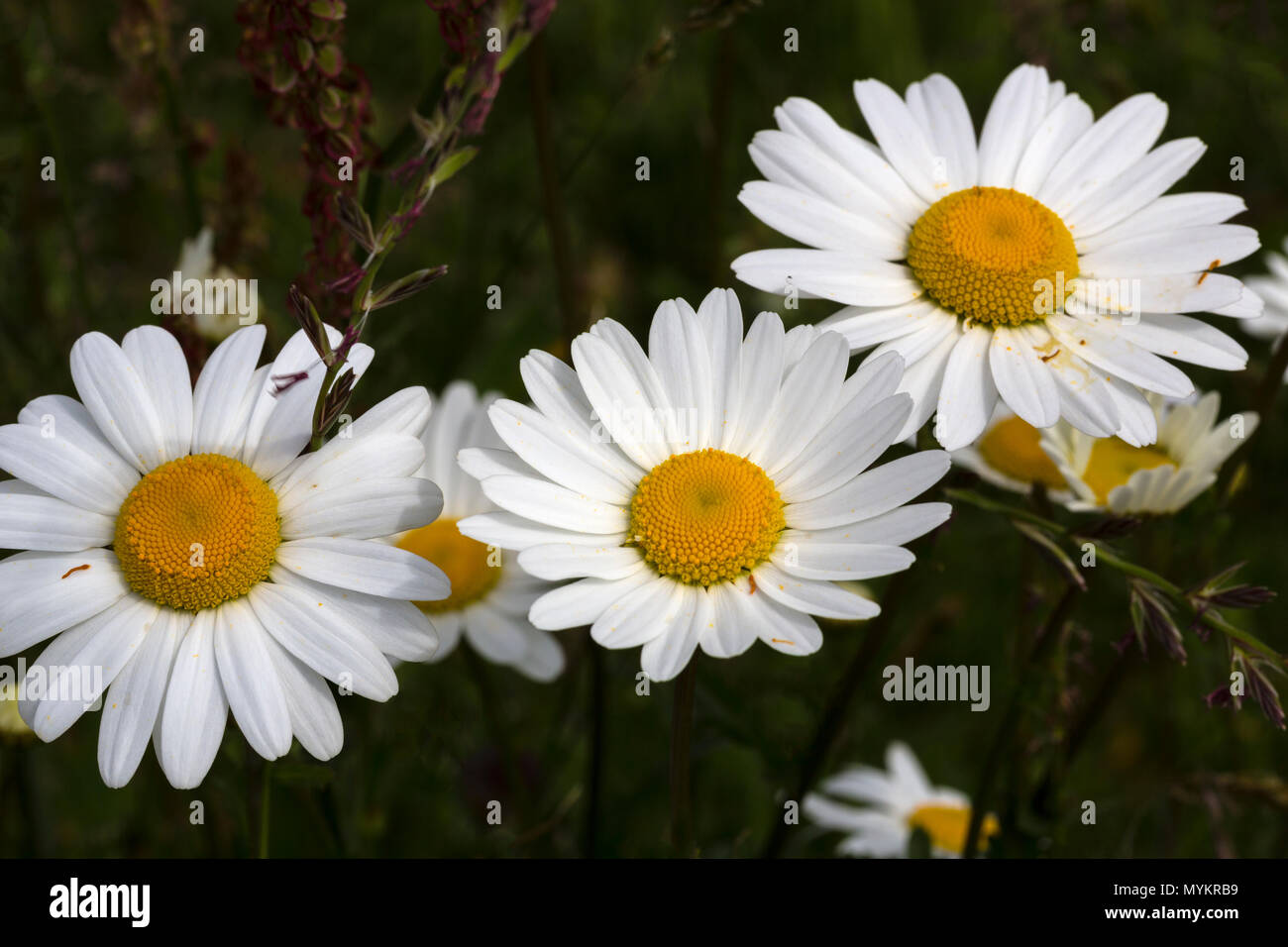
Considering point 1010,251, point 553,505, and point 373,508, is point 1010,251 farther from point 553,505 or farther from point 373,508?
point 373,508

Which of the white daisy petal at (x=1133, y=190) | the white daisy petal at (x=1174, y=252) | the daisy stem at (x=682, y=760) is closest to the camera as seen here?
the daisy stem at (x=682, y=760)

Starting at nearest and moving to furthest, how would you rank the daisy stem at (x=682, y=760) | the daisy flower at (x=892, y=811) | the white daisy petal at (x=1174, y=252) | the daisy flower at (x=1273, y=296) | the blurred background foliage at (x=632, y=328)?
the daisy stem at (x=682, y=760)
the white daisy petal at (x=1174, y=252)
the blurred background foliage at (x=632, y=328)
the daisy flower at (x=1273, y=296)
the daisy flower at (x=892, y=811)

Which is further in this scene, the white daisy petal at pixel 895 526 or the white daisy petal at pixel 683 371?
the white daisy petal at pixel 683 371

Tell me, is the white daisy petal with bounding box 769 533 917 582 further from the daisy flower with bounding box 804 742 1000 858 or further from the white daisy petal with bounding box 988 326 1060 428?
the daisy flower with bounding box 804 742 1000 858

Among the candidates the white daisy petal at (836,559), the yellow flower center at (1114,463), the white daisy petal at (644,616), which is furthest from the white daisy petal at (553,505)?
the yellow flower center at (1114,463)

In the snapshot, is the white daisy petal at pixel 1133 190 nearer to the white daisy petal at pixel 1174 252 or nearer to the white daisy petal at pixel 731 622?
the white daisy petal at pixel 1174 252

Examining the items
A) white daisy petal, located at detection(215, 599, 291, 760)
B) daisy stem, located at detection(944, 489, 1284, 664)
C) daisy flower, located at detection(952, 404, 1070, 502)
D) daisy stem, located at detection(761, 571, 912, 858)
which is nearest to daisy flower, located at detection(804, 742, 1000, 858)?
daisy stem, located at detection(761, 571, 912, 858)
